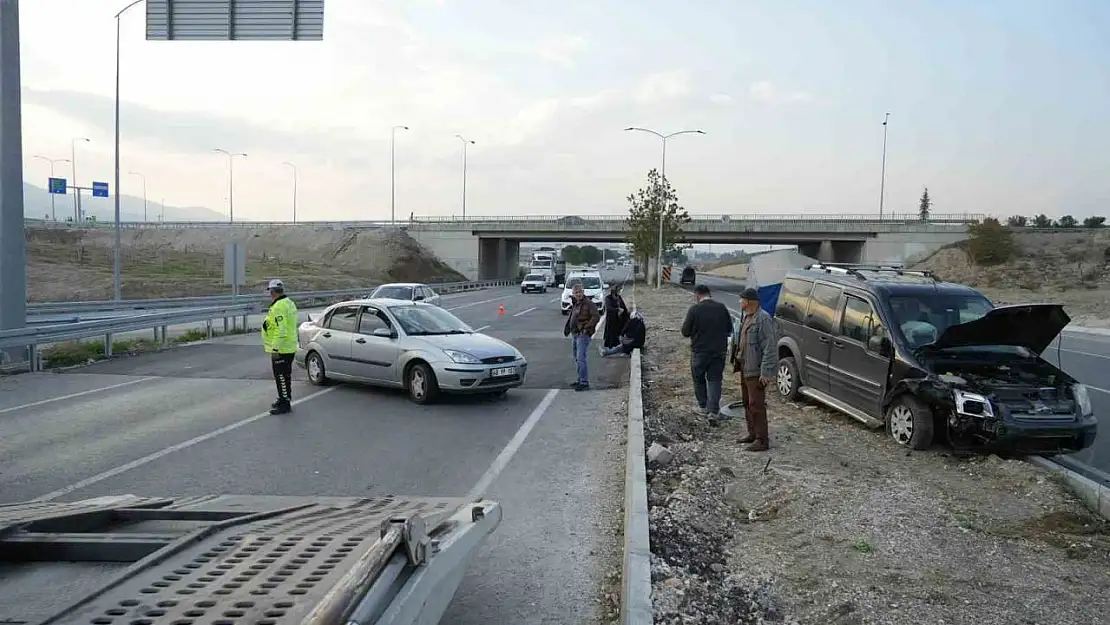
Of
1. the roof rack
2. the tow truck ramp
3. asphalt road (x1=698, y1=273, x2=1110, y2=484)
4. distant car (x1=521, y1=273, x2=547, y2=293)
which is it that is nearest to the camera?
the tow truck ramp

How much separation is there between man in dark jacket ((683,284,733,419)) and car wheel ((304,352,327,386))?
20.1 ft

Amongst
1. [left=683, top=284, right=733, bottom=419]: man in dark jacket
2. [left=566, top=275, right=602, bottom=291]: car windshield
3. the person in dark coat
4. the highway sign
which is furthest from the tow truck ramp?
[left=566, top=275, right=602, bottom=291]: car windshield

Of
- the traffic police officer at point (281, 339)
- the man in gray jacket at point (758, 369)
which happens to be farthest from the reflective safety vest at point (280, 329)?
the man in gray jacket at point (758, 369)

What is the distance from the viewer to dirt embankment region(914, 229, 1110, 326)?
40.5 meters

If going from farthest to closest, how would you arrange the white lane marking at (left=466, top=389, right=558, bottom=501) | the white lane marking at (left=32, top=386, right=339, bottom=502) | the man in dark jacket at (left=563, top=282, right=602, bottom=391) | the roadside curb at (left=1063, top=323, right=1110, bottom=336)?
the roadside curb at (left=1063, top=323, right=1110, bottom=336)
the man in dark jacket at (left=563, top=282, right=602, bottom=391)
the white lane marking at (left=466, top=389, right=558, bottom=501)
the white lane marking at (left=32, top=386, right=339, bottom=502)

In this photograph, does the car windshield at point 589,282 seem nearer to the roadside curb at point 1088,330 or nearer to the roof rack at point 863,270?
the roadside curb at point 1088,330

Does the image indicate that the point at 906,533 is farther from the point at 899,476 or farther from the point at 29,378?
the point at 29,378

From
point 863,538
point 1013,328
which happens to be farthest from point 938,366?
point 863,538

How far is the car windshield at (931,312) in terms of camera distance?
946cm

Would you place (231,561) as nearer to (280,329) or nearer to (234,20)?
(280,329)

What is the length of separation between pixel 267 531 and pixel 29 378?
1282cm

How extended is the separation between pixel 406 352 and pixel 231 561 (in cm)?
866

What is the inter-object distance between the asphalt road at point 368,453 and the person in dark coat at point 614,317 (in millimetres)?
3464

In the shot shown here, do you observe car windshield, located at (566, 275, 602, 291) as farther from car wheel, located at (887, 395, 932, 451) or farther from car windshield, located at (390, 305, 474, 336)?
car wheel, located at (887, 395, 932, 451)
